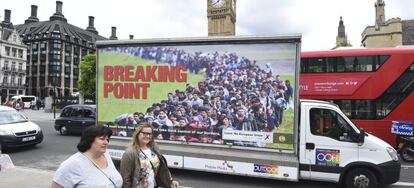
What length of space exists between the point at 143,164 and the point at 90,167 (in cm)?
115

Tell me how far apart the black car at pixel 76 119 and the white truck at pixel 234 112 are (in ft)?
27.2

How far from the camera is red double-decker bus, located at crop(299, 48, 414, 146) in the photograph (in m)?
13.1

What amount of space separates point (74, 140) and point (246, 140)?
10.4 meters

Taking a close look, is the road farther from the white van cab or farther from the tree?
the tree

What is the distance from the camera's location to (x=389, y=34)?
4909 centimetres

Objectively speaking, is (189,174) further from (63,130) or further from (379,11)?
(379,11)

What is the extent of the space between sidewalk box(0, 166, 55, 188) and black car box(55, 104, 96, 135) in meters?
8.53

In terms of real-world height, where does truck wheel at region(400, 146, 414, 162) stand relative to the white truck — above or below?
below

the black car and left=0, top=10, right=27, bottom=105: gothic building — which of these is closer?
the black car

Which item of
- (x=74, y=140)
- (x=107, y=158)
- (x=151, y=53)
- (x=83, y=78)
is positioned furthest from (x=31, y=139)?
(x=83, y=78)

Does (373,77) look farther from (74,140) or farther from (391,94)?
(74,140)

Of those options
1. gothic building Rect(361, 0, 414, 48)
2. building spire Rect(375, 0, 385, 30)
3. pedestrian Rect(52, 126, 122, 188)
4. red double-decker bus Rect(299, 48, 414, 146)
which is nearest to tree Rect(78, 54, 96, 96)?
gothic building Rect(361, 0, 414, 48)

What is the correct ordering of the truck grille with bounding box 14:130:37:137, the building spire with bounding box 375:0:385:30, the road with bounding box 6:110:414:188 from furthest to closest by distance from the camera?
the building spire with bounding box 375:0:385:30
the truck grille with bounding box 14:130:37:137
the road with bounding box 6:110:414:188

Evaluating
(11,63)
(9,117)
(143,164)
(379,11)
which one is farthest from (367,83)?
(11,63)
